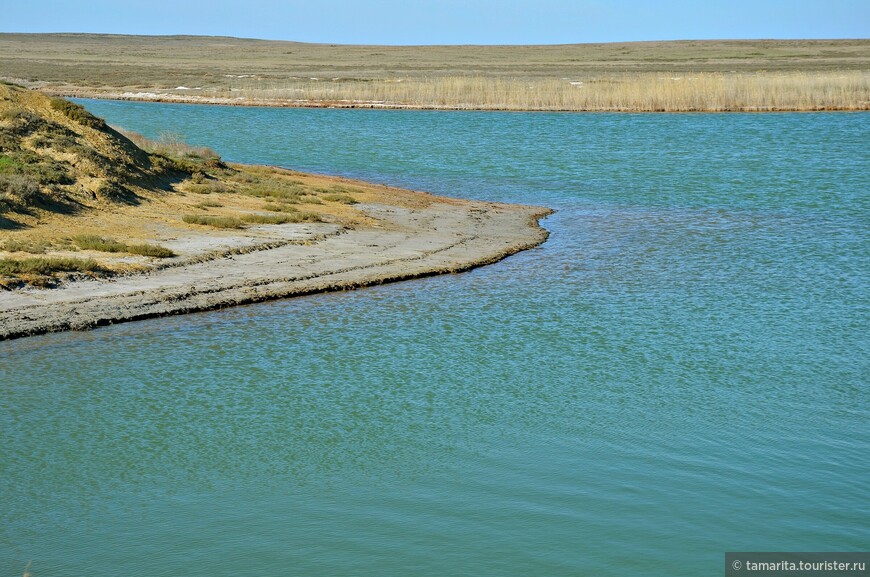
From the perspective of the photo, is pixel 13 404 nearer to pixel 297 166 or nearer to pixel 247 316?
pixel 247 316

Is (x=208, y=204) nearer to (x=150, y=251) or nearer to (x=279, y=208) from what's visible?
(x=279, y=208)

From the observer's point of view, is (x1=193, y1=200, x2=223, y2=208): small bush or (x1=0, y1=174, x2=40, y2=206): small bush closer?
(x1=0, y1=174, x2=40, y2=206): small bush

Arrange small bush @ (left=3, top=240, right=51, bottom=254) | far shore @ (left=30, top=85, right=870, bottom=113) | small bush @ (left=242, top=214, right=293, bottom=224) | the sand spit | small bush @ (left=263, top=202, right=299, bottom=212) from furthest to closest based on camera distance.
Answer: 1. far shore @ (left=30, top=85, right=870, bottom=113)
2. small bush @ (left=263, top=202, right=299, bottom=212)
3. small bush @ (left=242, top=214, right=293, bottom=224)
4. small bush @ (left=3, top=240, right=51, bottom=254)
5. the sand spit

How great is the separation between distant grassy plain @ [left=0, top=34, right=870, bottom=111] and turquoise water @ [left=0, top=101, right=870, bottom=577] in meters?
42.2

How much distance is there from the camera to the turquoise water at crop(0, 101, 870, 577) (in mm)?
7938

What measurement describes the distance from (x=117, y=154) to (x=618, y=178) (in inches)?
667

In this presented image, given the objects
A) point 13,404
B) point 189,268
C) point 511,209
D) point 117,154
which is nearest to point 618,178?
point 511,209

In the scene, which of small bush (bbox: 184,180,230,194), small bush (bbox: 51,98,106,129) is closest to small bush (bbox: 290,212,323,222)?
small bush (bbox: 184,180,230,194)

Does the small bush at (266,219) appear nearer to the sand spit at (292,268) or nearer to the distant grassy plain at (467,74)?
the sand spit at (292,268)

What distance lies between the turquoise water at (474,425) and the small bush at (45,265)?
87.0 inches

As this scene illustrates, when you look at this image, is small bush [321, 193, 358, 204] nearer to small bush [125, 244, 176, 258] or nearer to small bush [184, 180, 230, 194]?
small bush [184, 180, 230, 194]

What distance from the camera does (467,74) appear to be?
9869 cm

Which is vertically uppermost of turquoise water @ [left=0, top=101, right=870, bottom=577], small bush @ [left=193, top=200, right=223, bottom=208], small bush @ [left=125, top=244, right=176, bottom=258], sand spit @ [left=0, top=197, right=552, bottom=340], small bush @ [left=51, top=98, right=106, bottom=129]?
small bush @ [left=51, top=98, right=106, bottom=129]

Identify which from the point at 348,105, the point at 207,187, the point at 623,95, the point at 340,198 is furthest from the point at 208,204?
the point at 348,105
